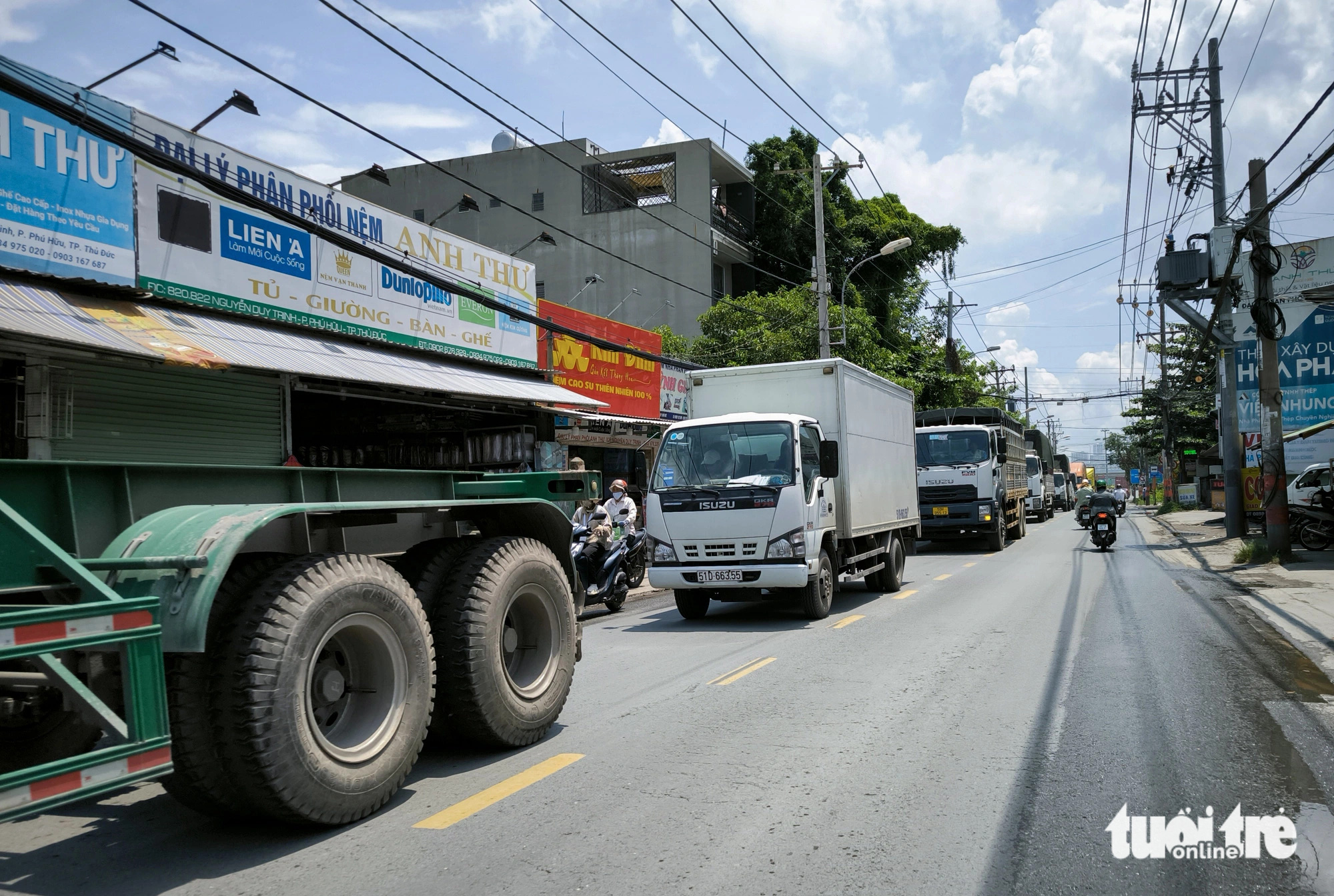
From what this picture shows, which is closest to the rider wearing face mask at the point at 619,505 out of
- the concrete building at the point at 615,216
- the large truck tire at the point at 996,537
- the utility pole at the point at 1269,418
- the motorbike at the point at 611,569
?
the motorbike at the point at 611,569

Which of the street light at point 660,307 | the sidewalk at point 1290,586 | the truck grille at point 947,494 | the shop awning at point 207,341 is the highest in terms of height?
the street light at point 660,307

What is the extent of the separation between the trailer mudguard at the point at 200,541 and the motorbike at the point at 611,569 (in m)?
7.87

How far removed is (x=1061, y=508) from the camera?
2493 inches

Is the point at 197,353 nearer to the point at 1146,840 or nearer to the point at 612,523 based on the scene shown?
the point at 612,523

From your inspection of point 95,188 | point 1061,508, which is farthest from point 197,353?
point 1061,508

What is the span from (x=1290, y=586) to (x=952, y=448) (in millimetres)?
9469

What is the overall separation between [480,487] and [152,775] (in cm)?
283

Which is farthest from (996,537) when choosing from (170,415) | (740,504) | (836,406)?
(170,415)

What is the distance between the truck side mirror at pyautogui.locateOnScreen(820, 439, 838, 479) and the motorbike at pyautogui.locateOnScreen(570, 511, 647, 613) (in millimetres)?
2708

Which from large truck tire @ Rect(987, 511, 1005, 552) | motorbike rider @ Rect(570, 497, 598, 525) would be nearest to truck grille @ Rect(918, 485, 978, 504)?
large truck tire @ Rect(987, 511, 1005, 552)

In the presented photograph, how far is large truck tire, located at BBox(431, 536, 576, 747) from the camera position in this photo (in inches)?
197

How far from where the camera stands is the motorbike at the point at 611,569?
41.4 feet

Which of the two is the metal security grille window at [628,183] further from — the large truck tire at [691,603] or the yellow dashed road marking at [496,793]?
the yellow dashed road marking at [496,793]

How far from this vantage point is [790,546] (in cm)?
1065
